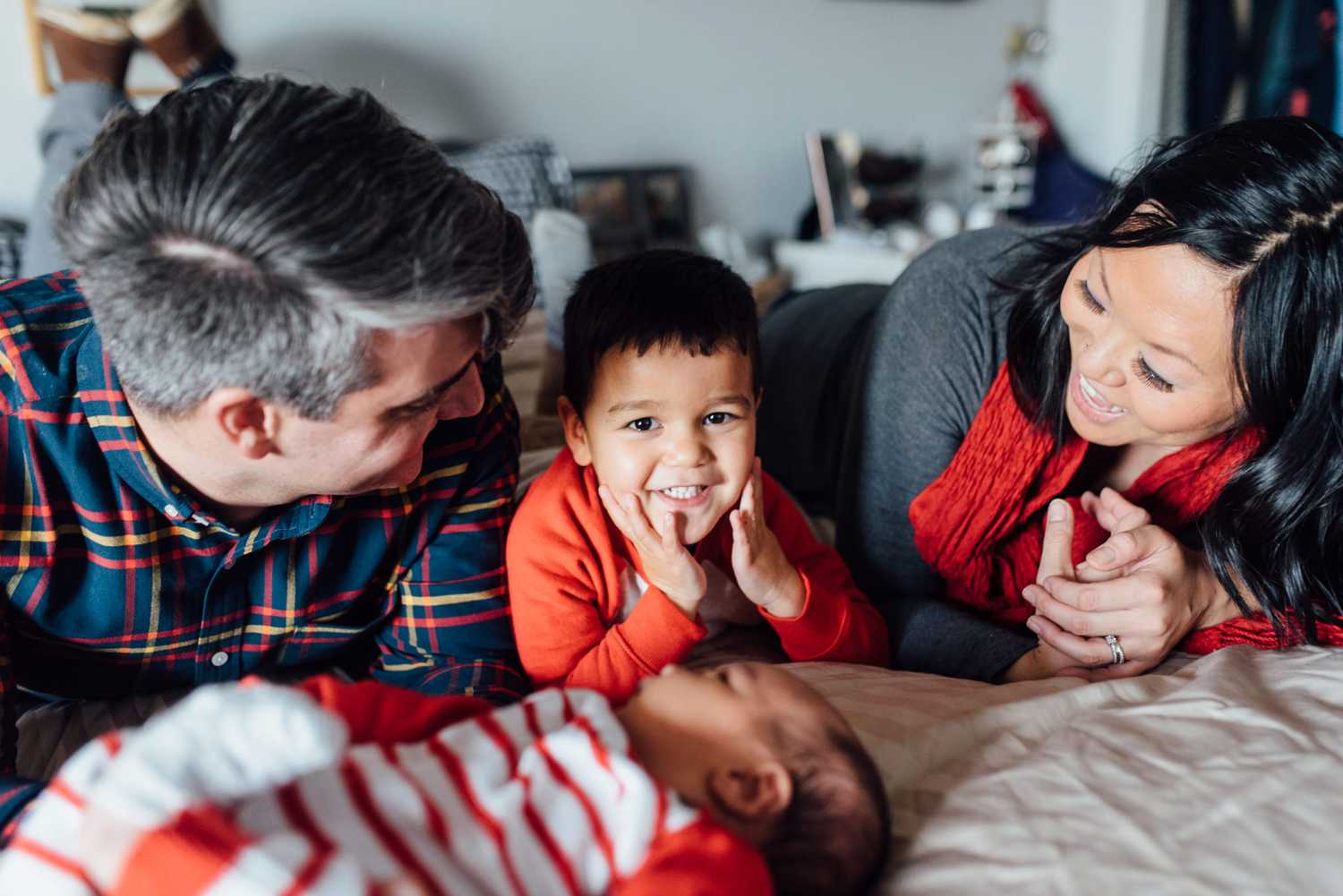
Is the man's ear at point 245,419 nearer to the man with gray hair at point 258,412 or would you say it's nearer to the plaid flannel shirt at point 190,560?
the man with gray hair at point 258,412

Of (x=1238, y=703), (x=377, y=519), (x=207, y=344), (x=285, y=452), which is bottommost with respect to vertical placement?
(x=1238, y=703)

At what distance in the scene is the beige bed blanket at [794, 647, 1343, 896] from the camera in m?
0.73

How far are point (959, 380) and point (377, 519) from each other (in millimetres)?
761

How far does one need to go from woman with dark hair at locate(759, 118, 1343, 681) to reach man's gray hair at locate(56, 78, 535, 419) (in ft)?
2.24

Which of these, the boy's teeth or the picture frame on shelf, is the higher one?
the boy's teeth

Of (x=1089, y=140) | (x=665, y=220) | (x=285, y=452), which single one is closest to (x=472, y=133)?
(x=665, y=220)

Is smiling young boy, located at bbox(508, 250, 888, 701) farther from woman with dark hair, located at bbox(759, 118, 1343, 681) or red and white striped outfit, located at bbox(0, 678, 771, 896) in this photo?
red and white striped outfit, located at bbox(0, 678, 771, 896)

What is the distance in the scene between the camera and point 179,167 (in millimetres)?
800

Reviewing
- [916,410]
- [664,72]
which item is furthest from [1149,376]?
[664,72]

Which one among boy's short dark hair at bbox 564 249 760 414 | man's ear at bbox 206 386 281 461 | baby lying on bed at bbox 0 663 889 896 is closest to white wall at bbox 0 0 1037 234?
boy's short dark hair at bbox 564 249 760 414

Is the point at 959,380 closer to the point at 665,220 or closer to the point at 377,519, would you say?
the point at 377,519

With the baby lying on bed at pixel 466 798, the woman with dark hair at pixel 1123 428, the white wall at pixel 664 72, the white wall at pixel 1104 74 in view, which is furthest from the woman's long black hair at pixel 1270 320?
the white wall at pixel 1104 74

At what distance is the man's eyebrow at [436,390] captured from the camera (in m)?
0.91

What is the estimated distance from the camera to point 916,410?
1.33 m
